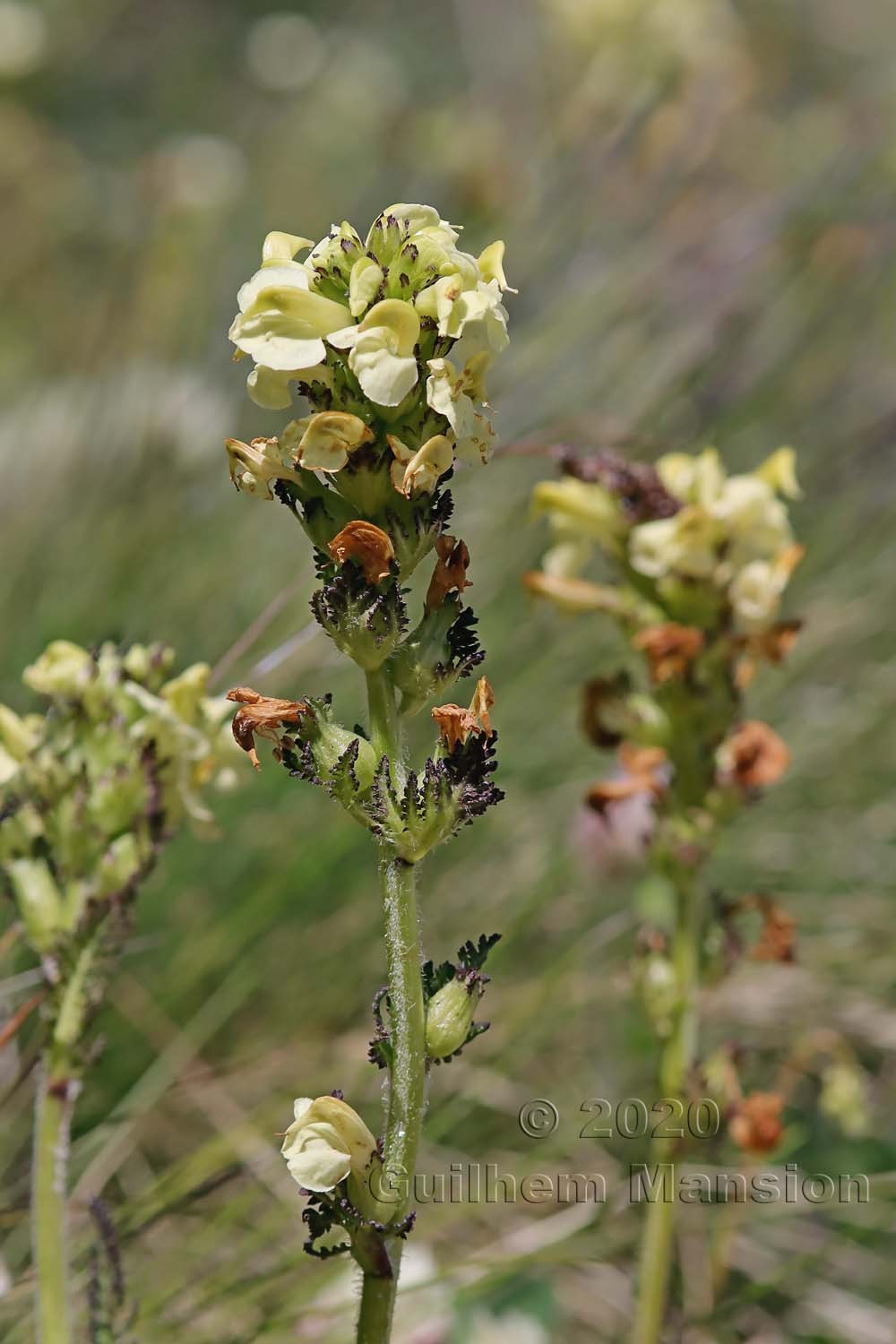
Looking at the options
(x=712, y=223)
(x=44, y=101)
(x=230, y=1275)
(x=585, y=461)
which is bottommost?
(x=230, y=1275)

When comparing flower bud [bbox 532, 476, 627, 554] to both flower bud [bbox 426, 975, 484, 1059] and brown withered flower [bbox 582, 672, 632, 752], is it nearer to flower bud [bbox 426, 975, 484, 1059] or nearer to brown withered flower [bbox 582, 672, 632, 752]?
brown withered flower [bbox 582, 672, 632, 752]

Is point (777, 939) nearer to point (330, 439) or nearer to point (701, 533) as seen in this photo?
point (701, 533)

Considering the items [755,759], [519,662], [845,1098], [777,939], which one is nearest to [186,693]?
[755,759]

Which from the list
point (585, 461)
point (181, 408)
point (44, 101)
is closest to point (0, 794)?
point (585, 461)

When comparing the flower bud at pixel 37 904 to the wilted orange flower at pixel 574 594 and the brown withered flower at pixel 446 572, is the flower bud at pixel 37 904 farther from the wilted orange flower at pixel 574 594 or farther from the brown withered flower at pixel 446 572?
the wilted orange flower at pixel 574 594

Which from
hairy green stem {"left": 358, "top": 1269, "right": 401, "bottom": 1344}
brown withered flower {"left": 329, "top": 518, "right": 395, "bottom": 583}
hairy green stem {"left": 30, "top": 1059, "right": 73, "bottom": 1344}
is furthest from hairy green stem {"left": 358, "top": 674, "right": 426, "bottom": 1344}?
hairy green stem {"left": 30, "top": 1059, "right": 73, "bottom": 1344}

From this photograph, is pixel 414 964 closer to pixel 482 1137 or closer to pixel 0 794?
pixel 0 794

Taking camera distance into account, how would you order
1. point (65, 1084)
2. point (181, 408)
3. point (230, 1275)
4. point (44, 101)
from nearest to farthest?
1. point (65, 1084)
2. point (230, 1275)
3. point (181, 408)
4. point (44, 101)
